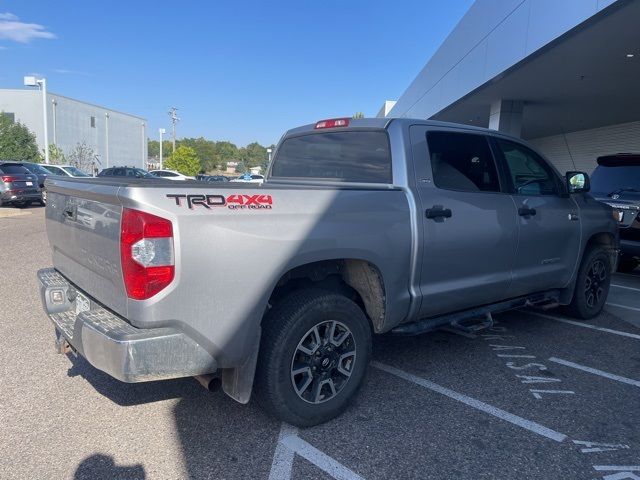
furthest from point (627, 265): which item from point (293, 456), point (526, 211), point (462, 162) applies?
point (293, 456)

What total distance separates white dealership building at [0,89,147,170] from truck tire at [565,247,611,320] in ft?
173

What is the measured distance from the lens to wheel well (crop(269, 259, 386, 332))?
3236 mm

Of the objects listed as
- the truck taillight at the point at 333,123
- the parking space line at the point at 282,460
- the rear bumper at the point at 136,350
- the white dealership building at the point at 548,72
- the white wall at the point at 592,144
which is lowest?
the parking space line at the point at 282,460

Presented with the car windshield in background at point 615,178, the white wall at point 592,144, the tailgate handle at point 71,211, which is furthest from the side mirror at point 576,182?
the white wall at point 592,144

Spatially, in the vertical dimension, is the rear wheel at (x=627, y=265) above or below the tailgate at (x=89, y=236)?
below

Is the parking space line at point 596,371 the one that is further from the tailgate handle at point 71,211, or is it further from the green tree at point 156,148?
the green tree at point 156,148

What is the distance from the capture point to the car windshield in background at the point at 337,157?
3.84m

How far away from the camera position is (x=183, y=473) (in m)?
2.68

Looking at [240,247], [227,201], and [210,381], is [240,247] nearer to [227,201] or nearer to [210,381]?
[227,201]

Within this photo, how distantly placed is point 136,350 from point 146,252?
499 millimetres

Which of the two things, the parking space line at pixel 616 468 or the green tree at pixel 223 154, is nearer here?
the parking space line at pixel 616 468

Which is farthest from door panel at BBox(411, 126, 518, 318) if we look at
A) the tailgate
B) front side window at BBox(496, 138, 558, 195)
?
the tailgate

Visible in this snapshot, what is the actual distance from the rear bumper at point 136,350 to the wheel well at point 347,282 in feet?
2.32

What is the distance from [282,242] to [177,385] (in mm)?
1673
